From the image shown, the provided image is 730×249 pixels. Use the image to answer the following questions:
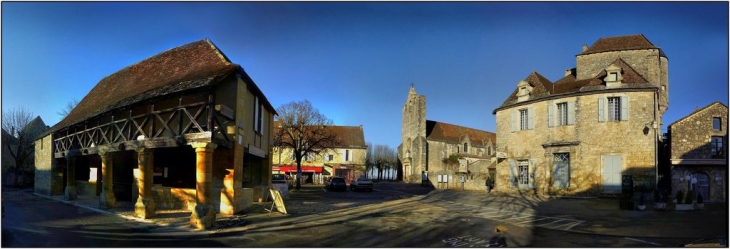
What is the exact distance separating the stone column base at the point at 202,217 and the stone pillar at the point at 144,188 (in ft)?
7.94

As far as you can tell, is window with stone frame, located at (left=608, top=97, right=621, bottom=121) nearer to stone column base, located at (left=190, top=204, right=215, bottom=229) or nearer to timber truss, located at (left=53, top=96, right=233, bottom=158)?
timber truss, located at (left=53, top=96, right=233, bottom=158)

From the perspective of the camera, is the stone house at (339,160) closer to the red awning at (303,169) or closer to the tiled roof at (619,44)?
the red awning at (303,169)

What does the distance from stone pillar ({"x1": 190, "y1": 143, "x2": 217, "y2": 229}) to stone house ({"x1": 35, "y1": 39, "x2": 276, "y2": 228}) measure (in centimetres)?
3

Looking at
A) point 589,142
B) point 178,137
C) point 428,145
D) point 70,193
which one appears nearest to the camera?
point 178,137

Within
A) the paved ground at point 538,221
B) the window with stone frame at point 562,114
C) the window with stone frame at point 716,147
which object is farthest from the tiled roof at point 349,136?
the paved ground at point 538,221

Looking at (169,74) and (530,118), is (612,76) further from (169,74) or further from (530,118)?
(169,74)

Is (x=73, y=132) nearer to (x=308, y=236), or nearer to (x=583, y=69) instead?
(x=308, y=236)

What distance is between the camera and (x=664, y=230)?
1225 cm

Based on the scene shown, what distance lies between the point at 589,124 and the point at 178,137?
2058 cm

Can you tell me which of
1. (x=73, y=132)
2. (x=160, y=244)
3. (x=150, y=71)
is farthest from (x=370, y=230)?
(x=73, y=132)

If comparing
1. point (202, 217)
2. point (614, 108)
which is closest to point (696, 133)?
point (614, 108)

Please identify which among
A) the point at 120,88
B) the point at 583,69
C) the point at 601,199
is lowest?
the point at 601,199

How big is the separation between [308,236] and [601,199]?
1800cm

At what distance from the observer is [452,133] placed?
68.2m
